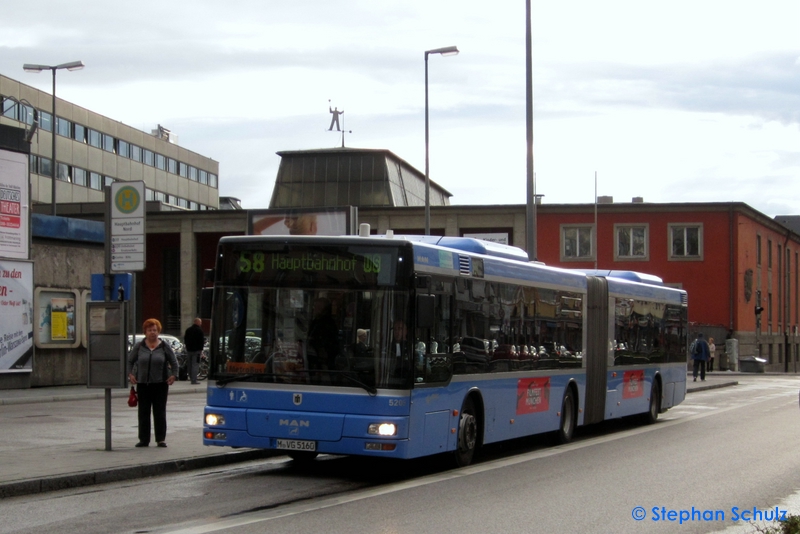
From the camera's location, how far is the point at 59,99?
73.8 meters

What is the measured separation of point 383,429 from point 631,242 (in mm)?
50750

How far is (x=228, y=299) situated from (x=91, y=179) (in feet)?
225

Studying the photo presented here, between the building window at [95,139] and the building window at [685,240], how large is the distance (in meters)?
40.8

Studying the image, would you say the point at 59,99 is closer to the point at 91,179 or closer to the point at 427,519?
the point at 91,179

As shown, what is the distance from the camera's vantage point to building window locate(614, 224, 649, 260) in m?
60.3

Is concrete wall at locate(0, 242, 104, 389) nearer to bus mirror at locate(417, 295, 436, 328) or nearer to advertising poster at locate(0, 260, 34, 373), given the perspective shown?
advertising poster at locate(0, 260, 34, 373)

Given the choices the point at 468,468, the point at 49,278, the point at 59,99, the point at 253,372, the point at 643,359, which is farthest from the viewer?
the point at 59,99

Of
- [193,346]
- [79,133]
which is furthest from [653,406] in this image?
[79,133]

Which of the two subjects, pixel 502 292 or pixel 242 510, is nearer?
pixel 242 510

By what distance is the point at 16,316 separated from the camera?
26203 millimetres

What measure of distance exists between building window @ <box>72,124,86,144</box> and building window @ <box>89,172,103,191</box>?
107 inches

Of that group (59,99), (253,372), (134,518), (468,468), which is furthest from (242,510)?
(59,99)

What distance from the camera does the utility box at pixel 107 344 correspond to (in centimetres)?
1406

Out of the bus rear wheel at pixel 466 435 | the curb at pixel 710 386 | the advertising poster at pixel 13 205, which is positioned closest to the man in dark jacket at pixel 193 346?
the advertising poster at pixel 13 205
